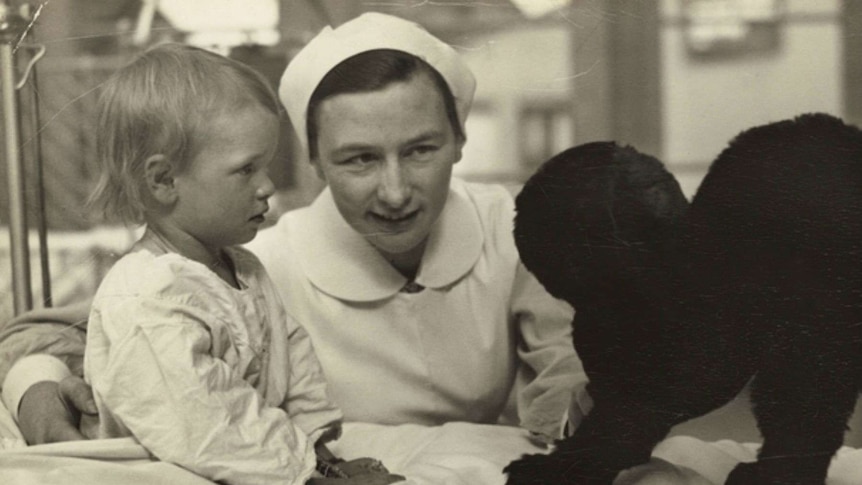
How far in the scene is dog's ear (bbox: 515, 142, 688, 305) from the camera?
1.18 metres

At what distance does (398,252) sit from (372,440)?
225mm

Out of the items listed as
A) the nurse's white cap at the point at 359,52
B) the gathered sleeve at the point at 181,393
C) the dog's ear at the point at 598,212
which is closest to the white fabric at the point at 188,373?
the gathered sleeve at the point at 181,393

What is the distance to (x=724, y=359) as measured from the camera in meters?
1.18

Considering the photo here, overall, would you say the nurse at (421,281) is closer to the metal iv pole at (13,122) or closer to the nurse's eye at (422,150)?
the nurse's eye at (422,150)

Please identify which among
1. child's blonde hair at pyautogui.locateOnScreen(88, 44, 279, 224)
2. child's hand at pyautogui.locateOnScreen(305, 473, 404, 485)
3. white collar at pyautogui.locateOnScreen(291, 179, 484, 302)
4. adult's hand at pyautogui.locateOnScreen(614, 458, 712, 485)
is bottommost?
adult's hand at pyautogui.locateOnScreen(614, 458, 712, 485)

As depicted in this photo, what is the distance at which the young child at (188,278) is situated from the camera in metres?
1.12

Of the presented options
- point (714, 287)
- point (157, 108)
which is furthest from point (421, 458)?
point (157, 108)

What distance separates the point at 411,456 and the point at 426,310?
17 centimetres

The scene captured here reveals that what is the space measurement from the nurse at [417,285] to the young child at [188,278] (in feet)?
0.24

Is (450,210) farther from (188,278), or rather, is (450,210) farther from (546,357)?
(188,278)

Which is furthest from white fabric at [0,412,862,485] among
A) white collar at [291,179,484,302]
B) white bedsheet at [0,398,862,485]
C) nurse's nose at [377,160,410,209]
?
nurse's nose at [377,160,410,209]

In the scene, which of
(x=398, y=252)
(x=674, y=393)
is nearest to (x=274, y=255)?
(x=398, y=252)

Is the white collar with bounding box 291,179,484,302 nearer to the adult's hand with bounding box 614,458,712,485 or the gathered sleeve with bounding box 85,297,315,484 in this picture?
the gathered sleeve with bounding box 85,297,315,484

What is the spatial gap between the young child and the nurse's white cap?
26 millimetres
